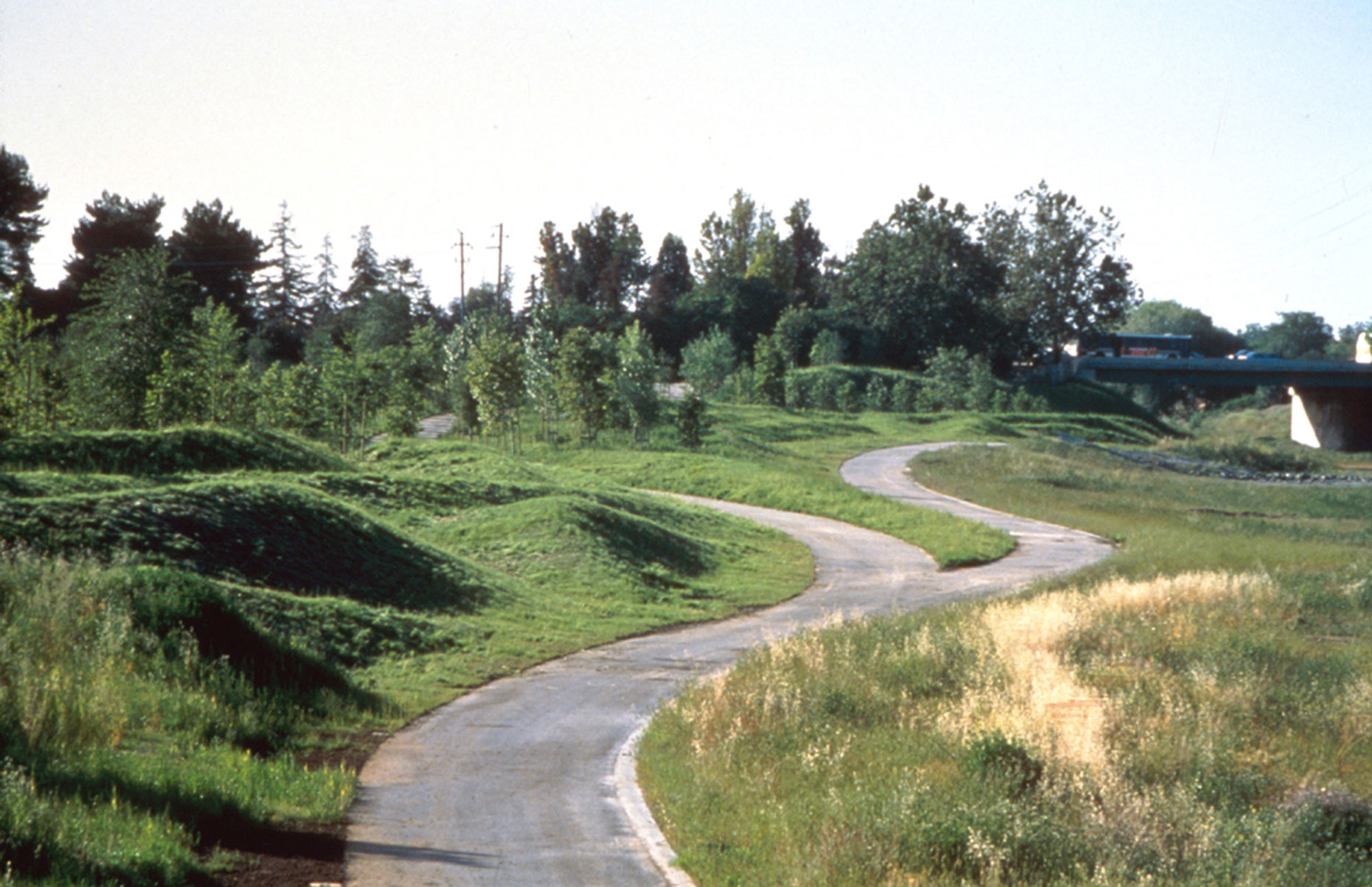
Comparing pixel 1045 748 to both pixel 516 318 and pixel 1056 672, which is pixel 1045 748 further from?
pixel 516 318

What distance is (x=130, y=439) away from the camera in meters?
29.9

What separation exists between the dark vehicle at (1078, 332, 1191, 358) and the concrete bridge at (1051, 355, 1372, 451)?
11.5 metres

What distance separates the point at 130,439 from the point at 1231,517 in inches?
1666

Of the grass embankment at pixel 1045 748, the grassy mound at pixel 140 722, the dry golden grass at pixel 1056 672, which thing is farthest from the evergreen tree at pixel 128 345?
the dry golden grass at pixel 1056 672

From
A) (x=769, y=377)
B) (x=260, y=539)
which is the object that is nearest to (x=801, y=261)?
(x=769, y=377)

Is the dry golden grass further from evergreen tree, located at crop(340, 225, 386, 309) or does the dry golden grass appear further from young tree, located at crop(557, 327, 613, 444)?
evergreen tree, located at crop(340, 225, 386, 309)

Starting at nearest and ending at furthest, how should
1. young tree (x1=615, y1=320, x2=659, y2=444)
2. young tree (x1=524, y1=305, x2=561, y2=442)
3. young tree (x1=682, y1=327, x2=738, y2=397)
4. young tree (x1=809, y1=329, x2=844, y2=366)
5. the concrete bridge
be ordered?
young tree (x1=615, y1=320, x2=659, y2=444)
young tree (x1=524, y1=305, x2=561, y2=442)
young tree (x1=682, y1=327, x2=738, y2=397)
the concrete bridge
young tree (x1=809, y1=329, x2=844, y2=366)

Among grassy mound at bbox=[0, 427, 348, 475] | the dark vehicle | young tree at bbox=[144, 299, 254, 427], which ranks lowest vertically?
grassy mound at bbox=[0, 427, 348, 475]

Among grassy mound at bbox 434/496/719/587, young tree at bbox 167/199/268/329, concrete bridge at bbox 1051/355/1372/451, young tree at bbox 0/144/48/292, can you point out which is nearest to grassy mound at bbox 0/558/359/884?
grassy mound at bbox 434/496/719/587

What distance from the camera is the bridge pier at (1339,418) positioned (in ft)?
352

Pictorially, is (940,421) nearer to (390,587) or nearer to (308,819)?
(390,587)

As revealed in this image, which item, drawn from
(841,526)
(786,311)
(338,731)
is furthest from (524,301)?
(338,731)

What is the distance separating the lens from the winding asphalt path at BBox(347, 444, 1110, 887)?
31.4 feet

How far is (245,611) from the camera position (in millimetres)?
16797
